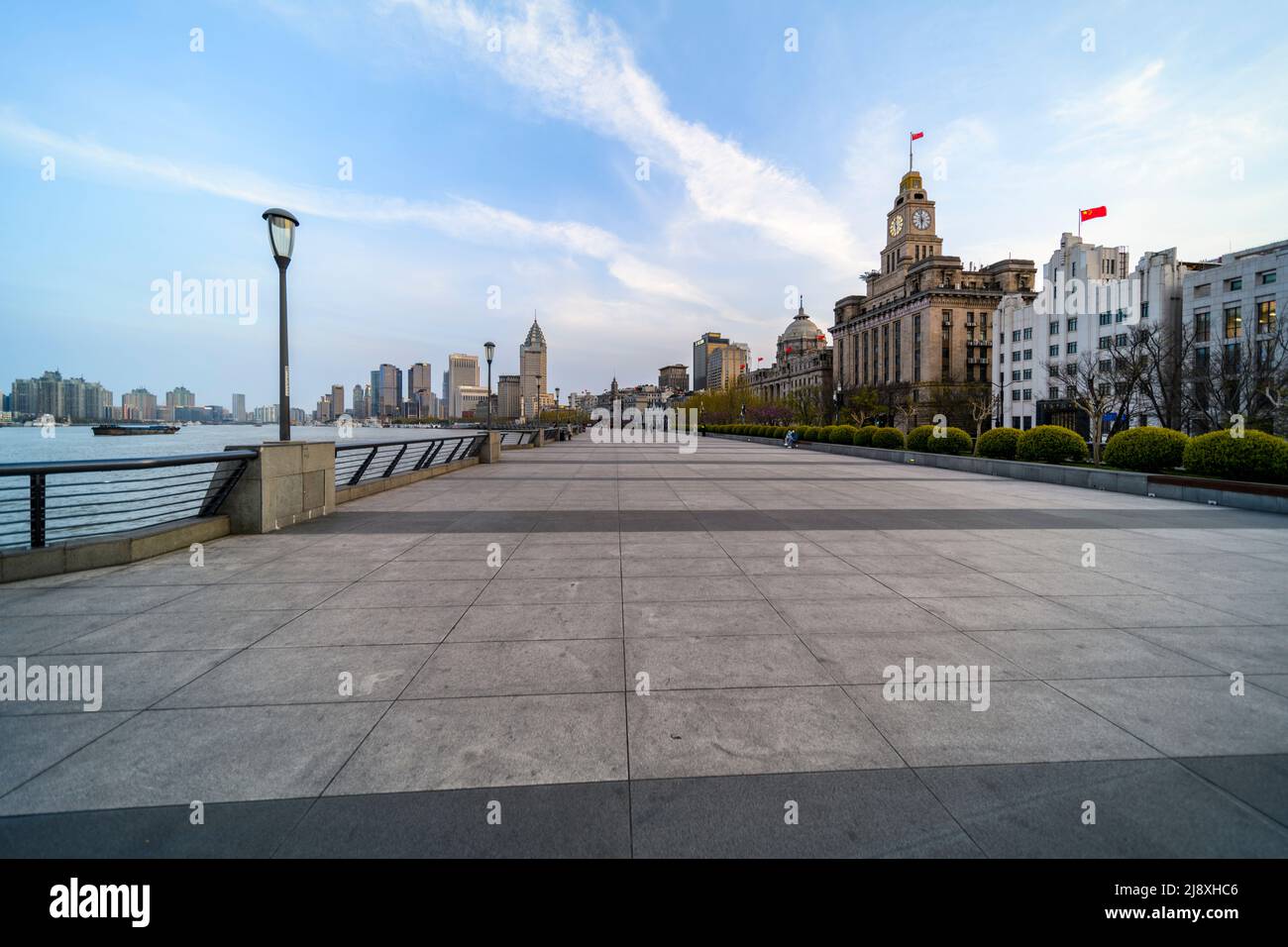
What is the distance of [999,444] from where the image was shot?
22.3 metres

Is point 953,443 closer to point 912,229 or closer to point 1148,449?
point 1148,449

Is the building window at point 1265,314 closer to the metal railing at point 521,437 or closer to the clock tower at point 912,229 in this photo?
the metal railing at point 521,437

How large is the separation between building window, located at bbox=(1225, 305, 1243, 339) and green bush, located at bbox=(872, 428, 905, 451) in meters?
49.8

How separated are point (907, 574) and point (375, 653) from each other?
565 centimetres

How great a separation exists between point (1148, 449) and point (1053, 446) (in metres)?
3.50

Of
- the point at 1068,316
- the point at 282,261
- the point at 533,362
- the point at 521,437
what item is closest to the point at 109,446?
the point at 521,437

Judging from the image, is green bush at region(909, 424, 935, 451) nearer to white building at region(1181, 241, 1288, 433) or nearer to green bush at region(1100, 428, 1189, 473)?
green bush at region(1100, 428, 1189, 473)

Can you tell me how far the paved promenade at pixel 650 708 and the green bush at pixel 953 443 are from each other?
62.3ft

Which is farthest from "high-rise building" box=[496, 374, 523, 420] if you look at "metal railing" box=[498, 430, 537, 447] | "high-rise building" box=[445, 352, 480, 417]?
"metal railing" box=[498, 430, 537, 447]

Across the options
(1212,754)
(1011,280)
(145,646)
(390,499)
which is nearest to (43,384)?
(390,499)
